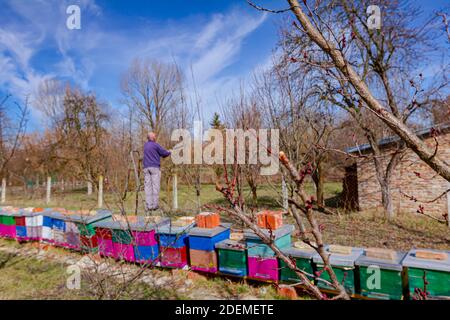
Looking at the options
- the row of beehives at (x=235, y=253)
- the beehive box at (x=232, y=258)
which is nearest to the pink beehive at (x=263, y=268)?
the row of beehives at (x=235, y=253)

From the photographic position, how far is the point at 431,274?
8.54 ft

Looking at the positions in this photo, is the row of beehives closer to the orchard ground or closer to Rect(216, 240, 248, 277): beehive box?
Rect(216, 240, 248, 277): beehive box

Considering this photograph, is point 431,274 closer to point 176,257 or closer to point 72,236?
point 176,257

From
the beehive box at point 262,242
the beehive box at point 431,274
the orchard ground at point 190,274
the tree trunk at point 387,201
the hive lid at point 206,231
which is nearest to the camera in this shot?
the beehive box at point 431,274

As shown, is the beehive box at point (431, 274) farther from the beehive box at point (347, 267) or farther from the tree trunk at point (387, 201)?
the tree trunk at point (387, 201)

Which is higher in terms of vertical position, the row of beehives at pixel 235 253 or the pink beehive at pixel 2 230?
the row of beehives at pixel 235 253

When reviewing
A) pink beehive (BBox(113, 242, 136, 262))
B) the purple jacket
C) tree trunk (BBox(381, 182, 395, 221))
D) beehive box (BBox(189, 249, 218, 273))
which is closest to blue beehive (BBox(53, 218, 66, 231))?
pink beehive (BBox(113, 242, 136, 262))

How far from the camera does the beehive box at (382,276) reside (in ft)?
8.89

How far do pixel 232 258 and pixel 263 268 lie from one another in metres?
0.48

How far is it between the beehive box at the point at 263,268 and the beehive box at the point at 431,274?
1435mm

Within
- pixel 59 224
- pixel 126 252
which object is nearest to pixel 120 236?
pixel 126 252
